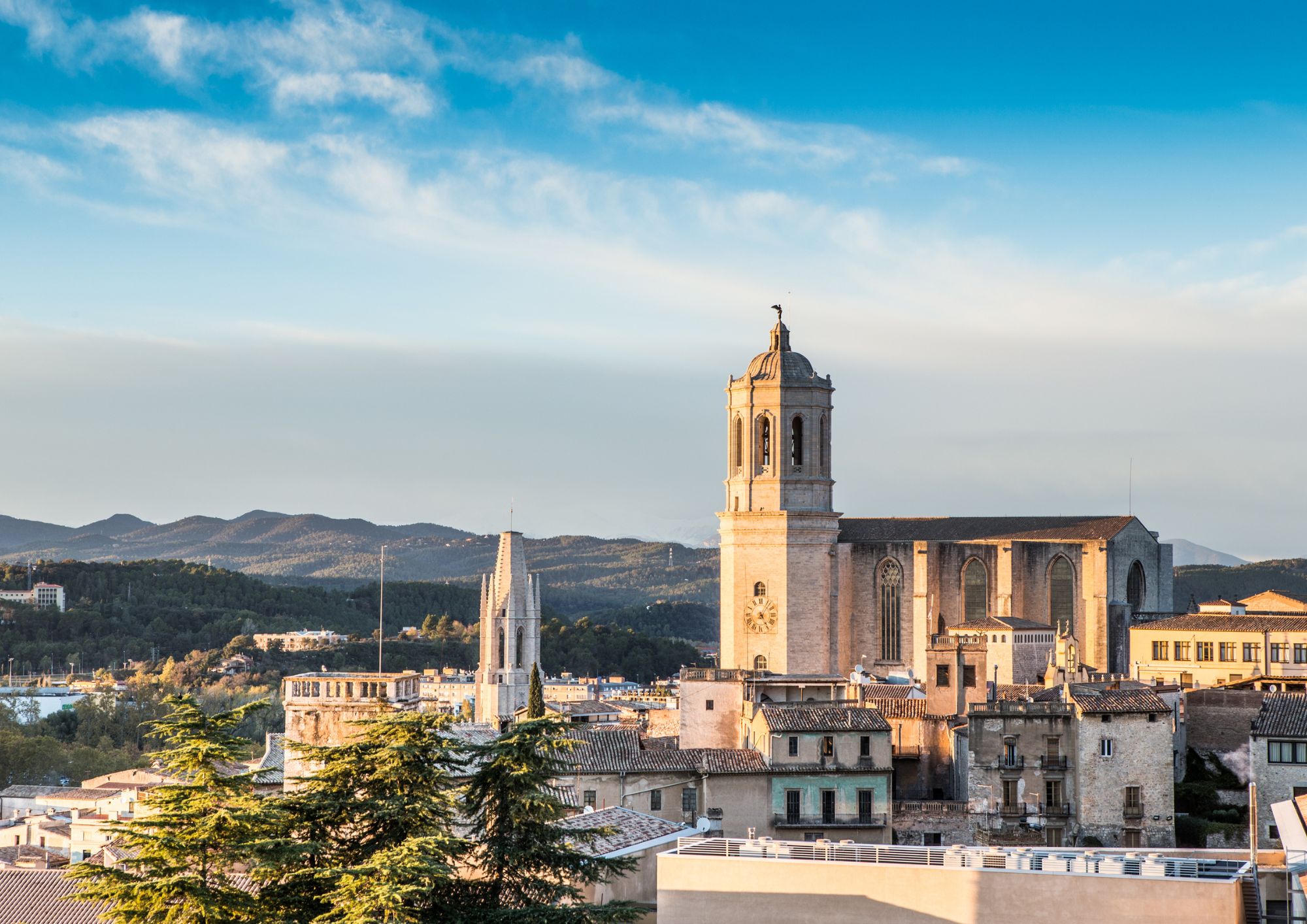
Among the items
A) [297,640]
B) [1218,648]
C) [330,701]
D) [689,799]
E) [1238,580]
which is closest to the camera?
[689,799]

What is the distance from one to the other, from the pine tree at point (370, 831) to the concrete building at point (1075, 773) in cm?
1859

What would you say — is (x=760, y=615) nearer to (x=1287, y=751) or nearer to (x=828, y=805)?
(x=1287, y=751)

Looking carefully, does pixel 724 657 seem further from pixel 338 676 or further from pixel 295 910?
pixel 295 910

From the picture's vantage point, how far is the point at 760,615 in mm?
69375

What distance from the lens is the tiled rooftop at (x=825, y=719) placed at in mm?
43875

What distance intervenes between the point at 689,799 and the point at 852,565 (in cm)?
2750

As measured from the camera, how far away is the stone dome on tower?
231 ft

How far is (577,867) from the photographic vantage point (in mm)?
27609

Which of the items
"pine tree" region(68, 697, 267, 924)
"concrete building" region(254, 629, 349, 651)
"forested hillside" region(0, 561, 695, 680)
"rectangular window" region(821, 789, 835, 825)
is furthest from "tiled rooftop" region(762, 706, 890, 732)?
"concrete building" region(254, 629, 349, 651)

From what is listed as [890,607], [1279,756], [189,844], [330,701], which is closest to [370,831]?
[189,844]

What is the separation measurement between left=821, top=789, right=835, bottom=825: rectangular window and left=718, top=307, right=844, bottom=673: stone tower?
24443 mm

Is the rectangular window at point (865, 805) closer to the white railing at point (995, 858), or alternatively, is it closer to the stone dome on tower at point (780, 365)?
the white railing at point (995, 858)

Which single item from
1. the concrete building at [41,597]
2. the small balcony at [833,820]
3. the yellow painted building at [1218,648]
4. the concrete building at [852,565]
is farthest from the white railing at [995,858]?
the concrete building at [41,597]

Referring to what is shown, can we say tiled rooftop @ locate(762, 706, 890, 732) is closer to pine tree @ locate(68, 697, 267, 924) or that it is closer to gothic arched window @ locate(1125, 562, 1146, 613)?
pine tree @ locate(68, 697, 267, 924)
